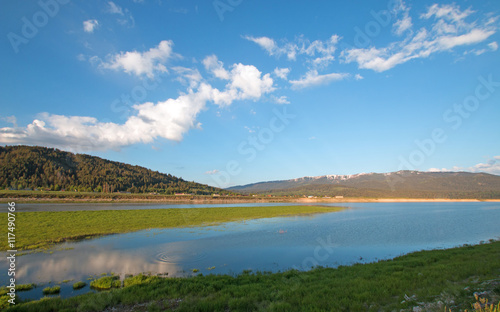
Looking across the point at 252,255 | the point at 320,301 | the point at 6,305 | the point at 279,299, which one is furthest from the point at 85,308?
the point at 252,255

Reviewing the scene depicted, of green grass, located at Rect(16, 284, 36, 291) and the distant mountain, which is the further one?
the distant mountain

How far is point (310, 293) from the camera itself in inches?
390

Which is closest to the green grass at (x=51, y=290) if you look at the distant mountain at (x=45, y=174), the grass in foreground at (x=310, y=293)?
the grass in foreground at (x=310, y=293)

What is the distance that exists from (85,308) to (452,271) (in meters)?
16.6

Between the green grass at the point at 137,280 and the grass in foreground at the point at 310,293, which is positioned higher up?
the grass in foreground at the point at 310,293

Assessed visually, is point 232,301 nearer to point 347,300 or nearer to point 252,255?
point 347,300

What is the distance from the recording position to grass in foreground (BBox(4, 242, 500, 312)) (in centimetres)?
827

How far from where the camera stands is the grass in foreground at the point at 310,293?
8.27m

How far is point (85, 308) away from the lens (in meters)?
9.41

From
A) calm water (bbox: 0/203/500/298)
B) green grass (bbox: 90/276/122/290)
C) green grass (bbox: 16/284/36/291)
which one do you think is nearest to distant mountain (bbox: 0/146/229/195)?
calm water (bbox: 0/203/500/298)

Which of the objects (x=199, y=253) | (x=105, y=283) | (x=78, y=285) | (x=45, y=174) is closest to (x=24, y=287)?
(x=78, y=285)
